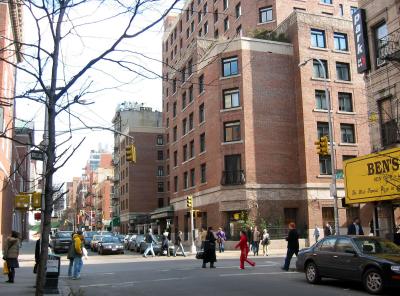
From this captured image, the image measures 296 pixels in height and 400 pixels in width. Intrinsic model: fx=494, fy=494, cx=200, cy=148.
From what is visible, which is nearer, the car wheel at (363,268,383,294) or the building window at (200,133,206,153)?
the car wheel at (363,268,383,294)

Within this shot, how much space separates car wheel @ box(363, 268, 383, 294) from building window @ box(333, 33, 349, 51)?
1399 inches

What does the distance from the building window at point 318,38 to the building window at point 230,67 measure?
725cm

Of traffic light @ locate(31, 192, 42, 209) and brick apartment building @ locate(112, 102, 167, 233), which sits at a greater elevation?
brick apartment building @ locate(112, 102, 167, 233)

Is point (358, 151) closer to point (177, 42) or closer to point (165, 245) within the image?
point (165, 245)

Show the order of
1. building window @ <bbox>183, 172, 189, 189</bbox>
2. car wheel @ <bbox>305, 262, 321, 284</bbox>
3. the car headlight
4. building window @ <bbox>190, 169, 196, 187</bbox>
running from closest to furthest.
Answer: the car headlight, car wheel @ <bbox>305, 262, 321, 284</bbox>, building window @ <bbox>190, 169, 196, 187</bbox>, building window @ <bbox>183, 172, 189, 189</bbox>

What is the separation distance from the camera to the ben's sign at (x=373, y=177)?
1892 centimetres

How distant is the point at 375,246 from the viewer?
13461 millimetres

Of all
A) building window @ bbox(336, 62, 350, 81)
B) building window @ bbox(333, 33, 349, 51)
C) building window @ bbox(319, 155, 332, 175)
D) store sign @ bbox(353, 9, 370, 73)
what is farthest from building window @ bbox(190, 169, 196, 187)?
store sign @ bbox(353, 9, 370, 73)

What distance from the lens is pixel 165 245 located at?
109 feet

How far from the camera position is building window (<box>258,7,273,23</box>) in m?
51.2

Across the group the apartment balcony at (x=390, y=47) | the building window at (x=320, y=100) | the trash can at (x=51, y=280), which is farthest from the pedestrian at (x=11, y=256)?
the building window at (x=320, y=100)

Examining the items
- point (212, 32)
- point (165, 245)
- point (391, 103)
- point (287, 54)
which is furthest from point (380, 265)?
point (212, 32)

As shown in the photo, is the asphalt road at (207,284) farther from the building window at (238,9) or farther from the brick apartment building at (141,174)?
the brick apartment building at (141,174)

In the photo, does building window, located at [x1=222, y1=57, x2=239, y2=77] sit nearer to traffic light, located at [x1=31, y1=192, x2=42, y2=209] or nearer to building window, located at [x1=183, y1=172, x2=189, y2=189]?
building window, located at [x1=183, y1=172, x2=189, y2=189]
